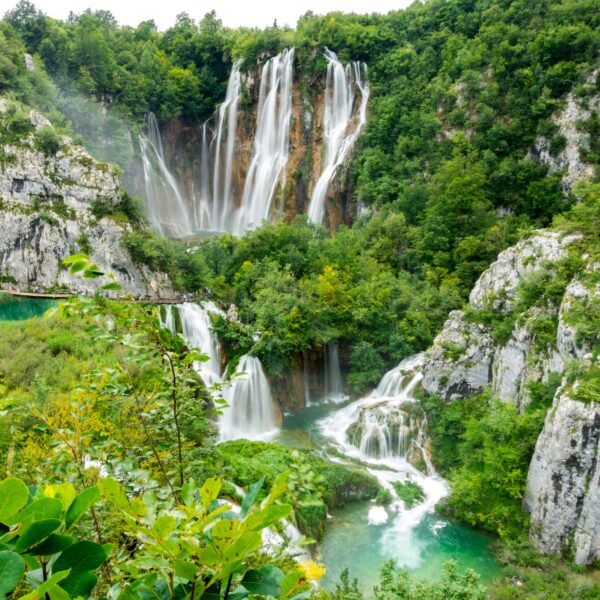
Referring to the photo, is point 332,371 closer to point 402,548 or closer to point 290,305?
point 290,305

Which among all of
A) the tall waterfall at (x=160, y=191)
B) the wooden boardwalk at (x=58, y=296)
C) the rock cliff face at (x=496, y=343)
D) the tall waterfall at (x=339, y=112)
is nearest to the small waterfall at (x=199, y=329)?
the wooden boardwalk at (x=58, y=296)

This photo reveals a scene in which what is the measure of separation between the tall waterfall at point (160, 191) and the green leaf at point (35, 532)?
3288cm

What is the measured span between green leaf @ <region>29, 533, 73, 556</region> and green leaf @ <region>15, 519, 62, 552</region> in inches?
0.8

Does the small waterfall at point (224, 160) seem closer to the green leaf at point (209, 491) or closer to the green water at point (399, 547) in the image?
the green water at point (399, 547)

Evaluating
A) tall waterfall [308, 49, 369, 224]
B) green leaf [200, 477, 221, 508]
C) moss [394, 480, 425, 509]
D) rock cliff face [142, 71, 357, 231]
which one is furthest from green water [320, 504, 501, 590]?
→ tall waterfall [308, 49, 369, 224]

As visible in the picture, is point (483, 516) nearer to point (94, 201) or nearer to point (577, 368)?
point (577, 368)

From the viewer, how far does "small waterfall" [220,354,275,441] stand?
15.7 metres

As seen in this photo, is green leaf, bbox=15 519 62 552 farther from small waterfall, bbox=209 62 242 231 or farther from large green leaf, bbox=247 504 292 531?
small waterfall, bbox=209 62 242 231

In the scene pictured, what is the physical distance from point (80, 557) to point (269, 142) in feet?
114

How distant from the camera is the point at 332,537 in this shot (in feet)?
35.4

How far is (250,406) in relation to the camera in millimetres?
15984

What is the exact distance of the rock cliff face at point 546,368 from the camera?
10156mm

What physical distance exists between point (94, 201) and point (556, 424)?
72.2 ft

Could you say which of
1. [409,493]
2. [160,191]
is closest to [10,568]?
[409,493]
